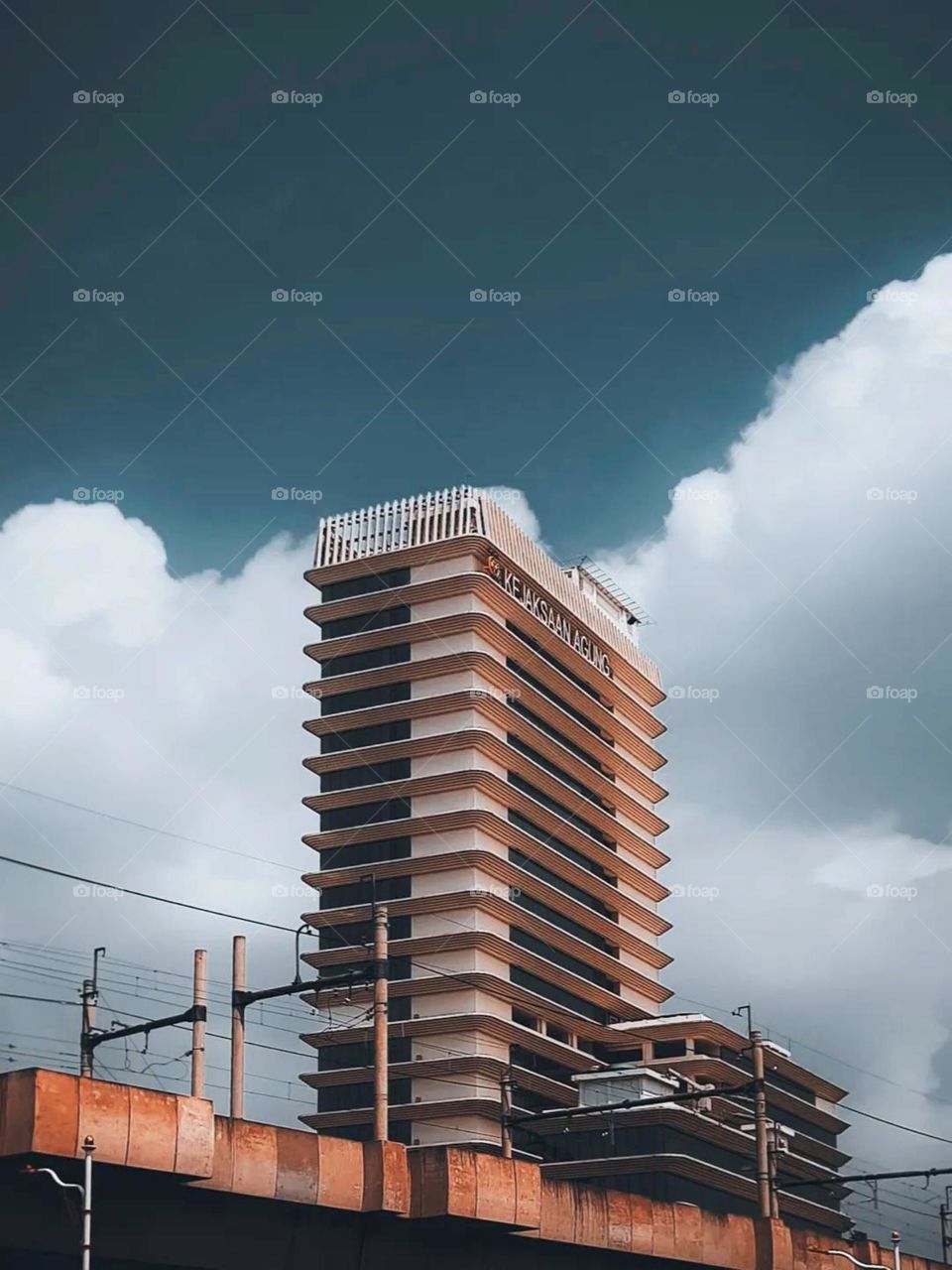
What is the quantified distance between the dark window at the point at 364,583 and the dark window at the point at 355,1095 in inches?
1156

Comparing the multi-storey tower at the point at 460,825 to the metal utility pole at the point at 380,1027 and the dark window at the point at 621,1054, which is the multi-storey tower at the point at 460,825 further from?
the metal utility pole at the point at 380,1027

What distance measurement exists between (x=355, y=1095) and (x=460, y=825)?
1613 cm

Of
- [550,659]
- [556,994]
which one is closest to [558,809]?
[550,659]

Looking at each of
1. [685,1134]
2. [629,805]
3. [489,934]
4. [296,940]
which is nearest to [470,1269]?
[296,940]

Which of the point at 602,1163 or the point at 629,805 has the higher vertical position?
the point at 629,805

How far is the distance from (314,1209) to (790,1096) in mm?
92690

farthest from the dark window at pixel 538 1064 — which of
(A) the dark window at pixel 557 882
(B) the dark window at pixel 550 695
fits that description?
(B) the dark window at pixel 550 695

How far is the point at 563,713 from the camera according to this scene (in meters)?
115

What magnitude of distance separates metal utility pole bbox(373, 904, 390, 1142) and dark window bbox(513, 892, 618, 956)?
2437 inches

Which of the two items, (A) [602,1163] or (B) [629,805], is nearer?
(A) [602,1163]

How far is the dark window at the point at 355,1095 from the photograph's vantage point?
322 ft

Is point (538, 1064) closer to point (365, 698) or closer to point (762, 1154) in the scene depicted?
point (365, 698)

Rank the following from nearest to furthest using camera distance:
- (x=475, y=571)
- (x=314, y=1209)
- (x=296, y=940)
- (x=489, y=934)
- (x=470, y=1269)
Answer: (x=314, y=1209), (x=470, y=1269), (x=296, y=940), (x=489, y=934), (x=475, y=571)

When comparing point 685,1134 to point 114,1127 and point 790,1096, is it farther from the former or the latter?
point 114,1127
